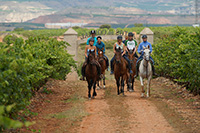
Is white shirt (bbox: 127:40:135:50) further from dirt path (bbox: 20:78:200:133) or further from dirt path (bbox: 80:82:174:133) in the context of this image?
dirt path (bbox: 80:82:174:133)

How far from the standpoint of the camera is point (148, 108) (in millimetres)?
13461

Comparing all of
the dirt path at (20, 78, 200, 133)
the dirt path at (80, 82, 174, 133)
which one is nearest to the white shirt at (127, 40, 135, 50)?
the dirt path at (20, 78, 200, 133)

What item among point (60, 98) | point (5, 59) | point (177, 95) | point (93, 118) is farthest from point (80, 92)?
point (5, 59)

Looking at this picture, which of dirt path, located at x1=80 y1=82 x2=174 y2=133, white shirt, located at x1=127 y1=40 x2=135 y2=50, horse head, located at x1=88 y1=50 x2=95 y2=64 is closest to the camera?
dirt path, located at x1=80 y1=82 x2=174 y2=133

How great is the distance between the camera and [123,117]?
467 inches

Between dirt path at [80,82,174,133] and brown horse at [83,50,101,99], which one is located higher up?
brown horse at [83,50,101,99]

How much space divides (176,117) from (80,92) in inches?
290

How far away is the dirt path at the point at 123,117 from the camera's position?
34.1 feet

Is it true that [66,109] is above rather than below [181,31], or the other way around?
below

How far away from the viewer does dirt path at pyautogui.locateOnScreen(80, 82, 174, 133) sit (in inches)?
410

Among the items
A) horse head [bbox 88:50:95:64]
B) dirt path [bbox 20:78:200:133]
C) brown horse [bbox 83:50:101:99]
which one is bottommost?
dirt path [bbox 20:78:200:133]

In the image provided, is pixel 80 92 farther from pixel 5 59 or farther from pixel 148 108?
pixel 5 59

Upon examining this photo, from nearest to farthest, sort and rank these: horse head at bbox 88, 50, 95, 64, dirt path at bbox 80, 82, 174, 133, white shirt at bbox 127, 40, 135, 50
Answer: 1. dirt path at bbox 80, 82, 174, 133
2. horse head at bbox 88, 50, 95, 64
3. white shirt at bbox 127, 40, 135, 50

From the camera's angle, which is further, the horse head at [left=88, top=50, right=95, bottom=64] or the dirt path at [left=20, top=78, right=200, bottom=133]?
the horse head at [left=88, top=50, right=95, bottom=64]
